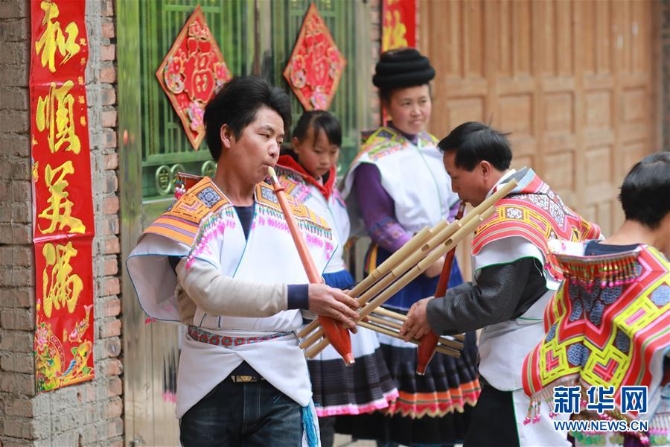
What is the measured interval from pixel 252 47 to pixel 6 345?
72.5 inches

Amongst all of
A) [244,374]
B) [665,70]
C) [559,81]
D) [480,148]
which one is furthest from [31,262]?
[665,70]

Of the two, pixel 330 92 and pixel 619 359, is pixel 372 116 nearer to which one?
pixel 330 92

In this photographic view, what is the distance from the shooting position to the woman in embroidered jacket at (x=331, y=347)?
4777mm

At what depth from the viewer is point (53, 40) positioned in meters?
4.29

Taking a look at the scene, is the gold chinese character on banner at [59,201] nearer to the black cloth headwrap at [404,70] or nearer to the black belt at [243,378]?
the black belt at [243,378]

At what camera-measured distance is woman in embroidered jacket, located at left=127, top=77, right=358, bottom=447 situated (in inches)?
130

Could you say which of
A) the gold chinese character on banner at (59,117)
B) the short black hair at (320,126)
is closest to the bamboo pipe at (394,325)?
the short black hair at (320,126)

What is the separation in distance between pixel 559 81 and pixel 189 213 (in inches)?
226

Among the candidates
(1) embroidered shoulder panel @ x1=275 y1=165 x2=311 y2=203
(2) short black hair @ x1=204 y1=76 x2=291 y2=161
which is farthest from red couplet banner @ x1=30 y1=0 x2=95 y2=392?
(2) short black hair @ x1=204 y1=76 x2=291 y2=161

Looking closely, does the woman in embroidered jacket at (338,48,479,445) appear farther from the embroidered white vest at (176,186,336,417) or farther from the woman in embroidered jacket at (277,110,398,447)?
the embroidered white vest at (176,186,336,417)

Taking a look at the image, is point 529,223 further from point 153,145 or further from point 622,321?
point 153,145

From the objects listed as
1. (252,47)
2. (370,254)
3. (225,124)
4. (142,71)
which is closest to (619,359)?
(225,124)

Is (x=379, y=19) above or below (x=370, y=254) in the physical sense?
above

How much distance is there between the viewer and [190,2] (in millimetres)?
5055
